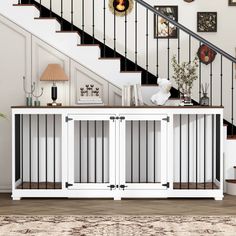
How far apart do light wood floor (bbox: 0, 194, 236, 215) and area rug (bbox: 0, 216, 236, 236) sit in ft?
1.15

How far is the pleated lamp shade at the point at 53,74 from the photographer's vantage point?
25.9ft

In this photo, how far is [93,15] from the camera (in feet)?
28.8

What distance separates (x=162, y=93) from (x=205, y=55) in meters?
2.04

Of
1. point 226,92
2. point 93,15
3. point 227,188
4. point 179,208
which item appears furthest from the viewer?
point 226,92

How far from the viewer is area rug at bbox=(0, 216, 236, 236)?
5.66 metres

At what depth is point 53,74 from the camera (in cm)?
791

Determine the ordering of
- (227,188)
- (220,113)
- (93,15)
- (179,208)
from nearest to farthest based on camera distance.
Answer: (179,208) → (220,113) → (227,188) → (93,15)

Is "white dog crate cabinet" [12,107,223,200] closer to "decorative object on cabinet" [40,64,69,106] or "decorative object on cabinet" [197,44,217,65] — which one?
"decorative object on cabinet" [40,64,69,106]

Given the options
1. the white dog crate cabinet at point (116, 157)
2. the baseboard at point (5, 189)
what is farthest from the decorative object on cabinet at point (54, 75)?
the baseboard at point (5, 189)

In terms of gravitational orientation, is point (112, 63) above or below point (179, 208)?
above

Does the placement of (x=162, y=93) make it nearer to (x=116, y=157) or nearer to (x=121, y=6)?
(x=116, y=157)

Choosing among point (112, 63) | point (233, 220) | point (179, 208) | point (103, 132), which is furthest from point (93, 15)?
point (233, 220)

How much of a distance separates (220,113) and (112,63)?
1429mm

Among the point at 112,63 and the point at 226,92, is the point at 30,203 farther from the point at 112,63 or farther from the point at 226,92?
the point at 226,92
